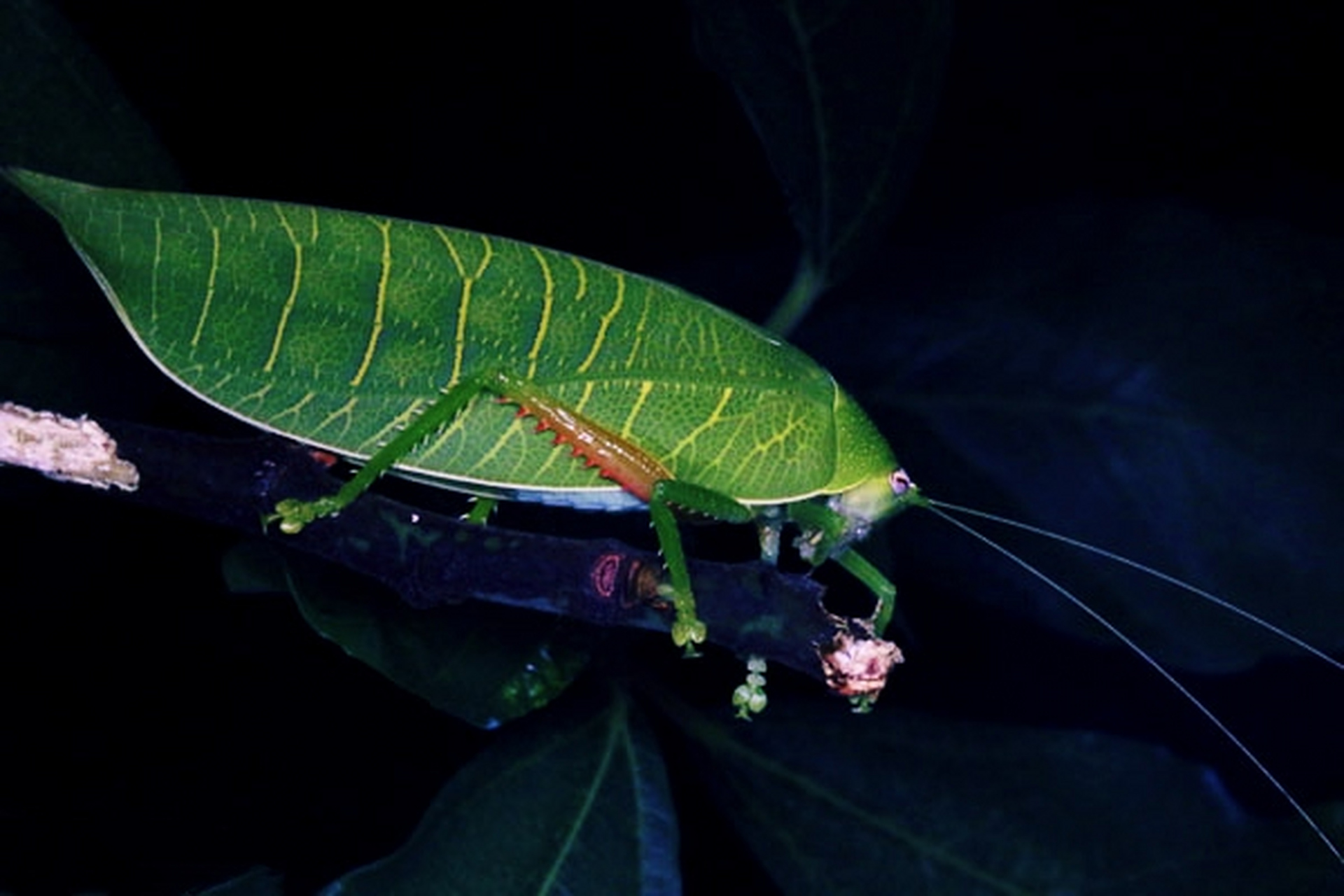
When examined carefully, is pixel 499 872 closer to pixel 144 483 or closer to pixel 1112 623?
pixel 144 483

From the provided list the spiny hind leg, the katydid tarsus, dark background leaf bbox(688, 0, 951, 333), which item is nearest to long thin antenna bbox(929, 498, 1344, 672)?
the katydid tarsus

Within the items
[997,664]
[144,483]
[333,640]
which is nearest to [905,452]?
[997,664]

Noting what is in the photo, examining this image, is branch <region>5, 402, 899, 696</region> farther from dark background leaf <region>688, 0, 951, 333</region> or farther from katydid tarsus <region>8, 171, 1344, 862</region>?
dark background leaf <region>688, 0, 951, 333</region>

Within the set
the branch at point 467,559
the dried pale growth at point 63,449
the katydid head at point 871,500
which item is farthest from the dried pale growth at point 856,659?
the dried pale growth at point 63,449

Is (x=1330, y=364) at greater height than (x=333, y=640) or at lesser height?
greater

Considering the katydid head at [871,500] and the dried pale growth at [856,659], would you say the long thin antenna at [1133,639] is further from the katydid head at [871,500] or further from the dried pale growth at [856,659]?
the dried pale growth at [856,659]

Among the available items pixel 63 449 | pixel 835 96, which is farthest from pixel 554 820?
pixel 835 96
